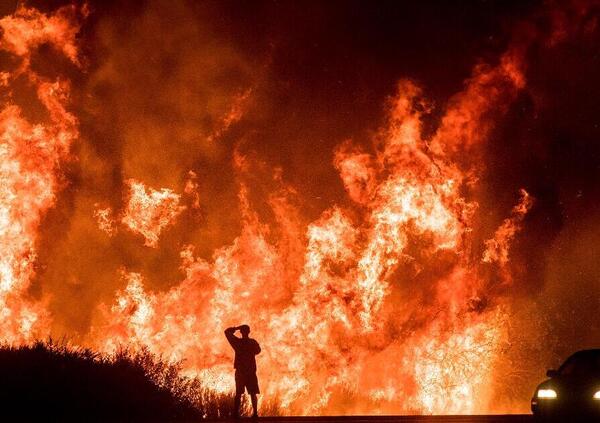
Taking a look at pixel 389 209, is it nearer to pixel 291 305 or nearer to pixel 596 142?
pixel 291 305

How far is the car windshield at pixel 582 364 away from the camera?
1269 cm

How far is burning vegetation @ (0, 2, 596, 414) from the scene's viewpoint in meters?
23.9

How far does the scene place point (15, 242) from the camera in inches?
1017

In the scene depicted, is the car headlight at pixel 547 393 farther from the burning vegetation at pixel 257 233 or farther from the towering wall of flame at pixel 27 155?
the towering wall of flame at pixel 27 155

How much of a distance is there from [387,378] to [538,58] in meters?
12.9

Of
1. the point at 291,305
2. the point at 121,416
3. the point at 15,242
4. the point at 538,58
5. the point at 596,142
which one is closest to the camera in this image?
the point at 121,416

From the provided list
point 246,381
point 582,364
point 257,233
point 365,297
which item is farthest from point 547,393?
point 257,233

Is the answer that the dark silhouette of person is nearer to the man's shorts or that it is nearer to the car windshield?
the man's shorts

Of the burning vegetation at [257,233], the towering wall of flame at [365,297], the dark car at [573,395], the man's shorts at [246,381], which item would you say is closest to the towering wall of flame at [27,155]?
the burning vegetation at [257,233]

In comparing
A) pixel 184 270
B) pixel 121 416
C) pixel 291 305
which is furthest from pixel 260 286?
pixel 121 416

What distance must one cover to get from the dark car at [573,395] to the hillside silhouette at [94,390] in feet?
22.1

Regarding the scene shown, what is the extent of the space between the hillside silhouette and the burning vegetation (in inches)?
249

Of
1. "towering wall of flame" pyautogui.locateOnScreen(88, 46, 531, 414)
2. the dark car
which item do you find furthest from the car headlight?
"towering wall of flame" pyautogui.locateOnScreen(88, 46, 531, 414)

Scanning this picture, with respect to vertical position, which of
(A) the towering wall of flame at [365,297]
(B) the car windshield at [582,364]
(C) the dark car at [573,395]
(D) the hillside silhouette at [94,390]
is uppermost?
(A) the towering wall of flame at [365,297]
